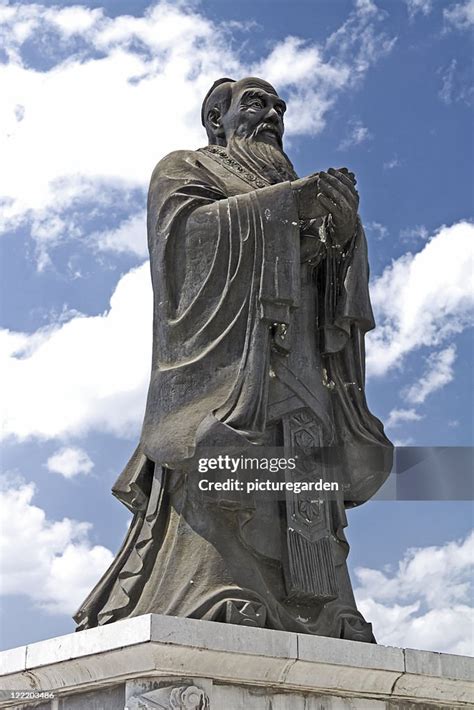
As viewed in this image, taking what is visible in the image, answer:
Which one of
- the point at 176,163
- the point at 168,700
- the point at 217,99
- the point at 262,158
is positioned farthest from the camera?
the point at 217,99

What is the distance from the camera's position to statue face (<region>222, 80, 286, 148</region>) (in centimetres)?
720

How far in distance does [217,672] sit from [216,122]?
12.5ft

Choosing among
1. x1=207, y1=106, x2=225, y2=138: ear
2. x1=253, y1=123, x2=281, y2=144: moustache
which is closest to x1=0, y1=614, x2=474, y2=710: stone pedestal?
x1=253, y1=123, x2=281, y2=144: moustache

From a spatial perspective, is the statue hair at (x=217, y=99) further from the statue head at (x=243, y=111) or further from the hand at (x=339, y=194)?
the hand at (x=339, y=194)

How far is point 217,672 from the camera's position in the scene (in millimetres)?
5188

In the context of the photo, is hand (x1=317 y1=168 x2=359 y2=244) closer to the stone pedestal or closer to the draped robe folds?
the draped robe folds

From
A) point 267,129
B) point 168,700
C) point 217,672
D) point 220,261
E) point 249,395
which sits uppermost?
point 267,129

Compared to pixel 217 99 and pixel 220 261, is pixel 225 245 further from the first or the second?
pixel 217 99

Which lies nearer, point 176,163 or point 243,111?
point 176,163

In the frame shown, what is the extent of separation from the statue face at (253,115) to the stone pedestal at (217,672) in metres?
3.35

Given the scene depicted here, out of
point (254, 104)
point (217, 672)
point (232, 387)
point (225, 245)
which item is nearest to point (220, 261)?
point (225, 245)

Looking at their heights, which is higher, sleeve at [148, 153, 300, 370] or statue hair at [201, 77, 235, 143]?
statue hair at [201, 77, 235, 143]

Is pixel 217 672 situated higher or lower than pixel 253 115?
lower

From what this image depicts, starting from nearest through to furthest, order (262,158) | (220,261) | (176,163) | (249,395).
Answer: (249,395) → (220,261) → (176,163) → (262,158)
